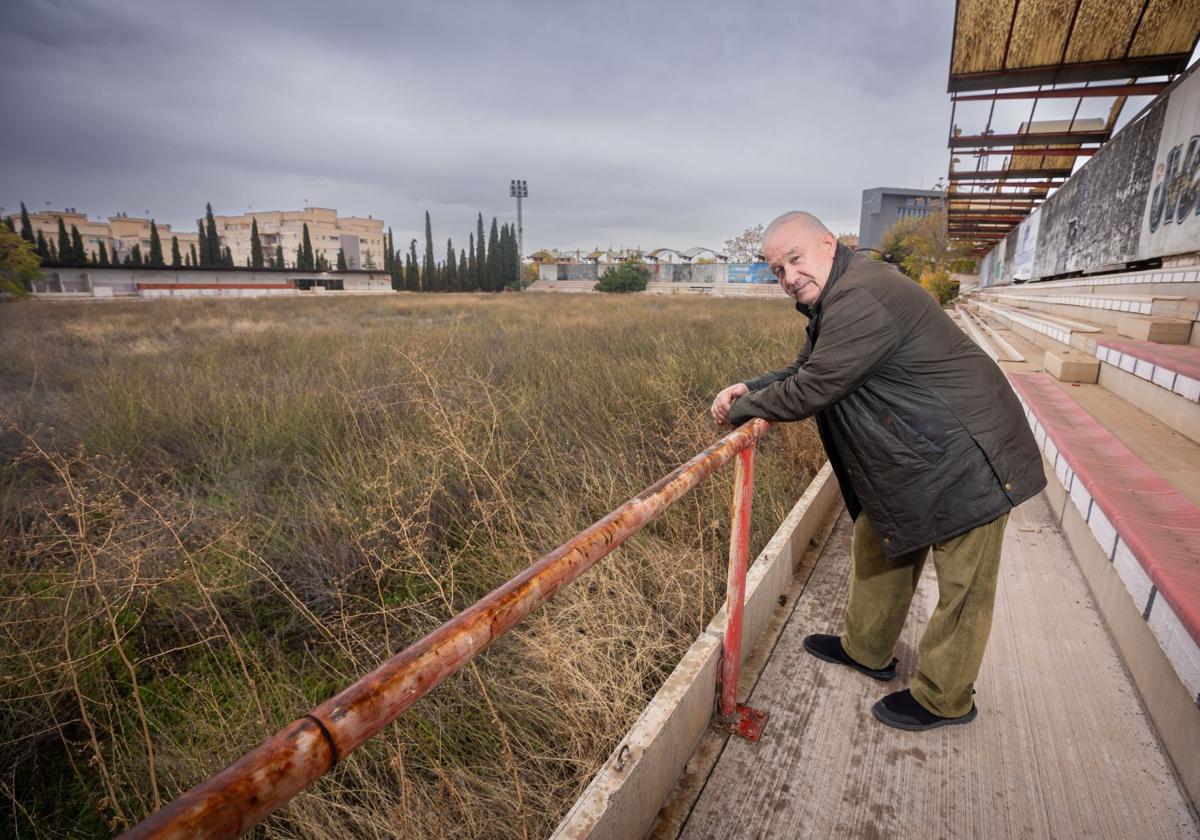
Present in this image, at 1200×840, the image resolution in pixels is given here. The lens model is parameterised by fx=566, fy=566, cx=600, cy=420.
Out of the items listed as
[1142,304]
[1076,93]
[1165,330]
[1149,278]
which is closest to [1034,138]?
[1076,93]

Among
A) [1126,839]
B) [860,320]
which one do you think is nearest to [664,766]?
[1126,839]

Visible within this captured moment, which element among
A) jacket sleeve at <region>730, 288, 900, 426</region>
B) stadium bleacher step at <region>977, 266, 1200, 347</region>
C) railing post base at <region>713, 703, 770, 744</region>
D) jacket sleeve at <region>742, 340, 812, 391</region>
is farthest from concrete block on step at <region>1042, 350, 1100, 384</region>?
railing post base at <region>713, 703, 770, 744</region>

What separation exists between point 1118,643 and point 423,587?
3.37 m

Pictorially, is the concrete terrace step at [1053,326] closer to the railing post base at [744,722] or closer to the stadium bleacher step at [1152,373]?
the stadium bleacher step at [1152,373]

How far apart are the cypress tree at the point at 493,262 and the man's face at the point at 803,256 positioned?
203 ft

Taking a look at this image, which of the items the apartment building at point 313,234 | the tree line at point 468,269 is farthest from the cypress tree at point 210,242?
the apartment building at point 313,234

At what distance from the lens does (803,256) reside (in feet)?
6.37

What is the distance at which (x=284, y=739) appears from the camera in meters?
0.57

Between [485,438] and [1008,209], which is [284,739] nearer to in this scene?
[485,438]

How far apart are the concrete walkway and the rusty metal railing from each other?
3.76 ft

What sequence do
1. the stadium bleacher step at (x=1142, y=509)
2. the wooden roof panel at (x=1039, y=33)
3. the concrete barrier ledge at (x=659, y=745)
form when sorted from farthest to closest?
1. the wooden roof panel at (x=1039, y=33)
2. the stadium bleacher step at (x=1142, y=509)
3. the concrete barrier ledge at (x=659, y=745)

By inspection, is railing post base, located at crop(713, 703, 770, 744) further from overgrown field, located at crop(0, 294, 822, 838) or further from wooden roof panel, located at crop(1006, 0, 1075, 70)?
wooden roof panel, located at crop(1006, 0, 1075, 70)

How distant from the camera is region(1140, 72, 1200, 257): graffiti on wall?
4617 millimetres

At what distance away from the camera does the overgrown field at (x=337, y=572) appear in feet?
6.55
